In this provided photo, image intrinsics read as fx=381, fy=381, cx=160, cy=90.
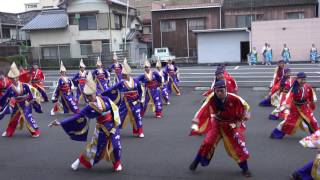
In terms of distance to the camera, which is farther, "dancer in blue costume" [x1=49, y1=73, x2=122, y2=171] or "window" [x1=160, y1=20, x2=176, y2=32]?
"window" [x1=160, y1=20, x2=176, y2=32]

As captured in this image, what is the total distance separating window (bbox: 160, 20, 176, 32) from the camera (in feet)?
111

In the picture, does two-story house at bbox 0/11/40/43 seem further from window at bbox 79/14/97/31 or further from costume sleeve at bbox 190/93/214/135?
costume sleeve at bbox 190/93/214/135

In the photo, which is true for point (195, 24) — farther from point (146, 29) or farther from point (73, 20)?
point (73, 20)

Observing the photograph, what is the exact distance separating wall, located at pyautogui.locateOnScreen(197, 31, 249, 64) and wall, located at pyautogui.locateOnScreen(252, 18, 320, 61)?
1342 mm

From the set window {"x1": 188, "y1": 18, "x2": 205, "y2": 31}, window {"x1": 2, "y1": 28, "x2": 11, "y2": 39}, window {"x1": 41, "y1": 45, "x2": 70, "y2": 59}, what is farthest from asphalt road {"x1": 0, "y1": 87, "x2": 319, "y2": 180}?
window {"x1": 2, "y1": 28, "x2": 11, "y2": 39}

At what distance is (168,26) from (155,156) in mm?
27935

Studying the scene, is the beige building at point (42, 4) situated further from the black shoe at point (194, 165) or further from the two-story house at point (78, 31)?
the black shoe at point (194, 165)

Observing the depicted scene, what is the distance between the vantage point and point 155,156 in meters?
7.14

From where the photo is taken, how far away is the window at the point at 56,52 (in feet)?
101

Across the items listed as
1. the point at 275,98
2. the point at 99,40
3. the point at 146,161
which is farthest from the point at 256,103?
the point at 99,40

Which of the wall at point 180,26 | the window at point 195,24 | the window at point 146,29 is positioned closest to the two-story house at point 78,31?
the wall at point 180,26

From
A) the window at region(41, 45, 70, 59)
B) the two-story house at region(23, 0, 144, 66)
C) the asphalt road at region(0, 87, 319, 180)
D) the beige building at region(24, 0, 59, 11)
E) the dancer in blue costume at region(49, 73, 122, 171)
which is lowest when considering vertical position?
the asphalt road at region(0, 87, 319, 180)

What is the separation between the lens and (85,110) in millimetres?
6074

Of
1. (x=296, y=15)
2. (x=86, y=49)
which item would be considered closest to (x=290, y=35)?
(x=296, y=15)
